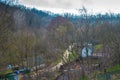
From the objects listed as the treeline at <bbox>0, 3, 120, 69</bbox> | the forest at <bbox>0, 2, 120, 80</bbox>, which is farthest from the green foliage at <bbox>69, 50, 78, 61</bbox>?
the treeline at <bbox>0, 3, 120, 69</bbox>

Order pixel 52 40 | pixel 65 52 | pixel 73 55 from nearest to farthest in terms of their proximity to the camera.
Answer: pixel 73 55
pixel 65 52
pixel 52 40

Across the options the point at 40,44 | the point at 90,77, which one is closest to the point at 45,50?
the point at 40,44

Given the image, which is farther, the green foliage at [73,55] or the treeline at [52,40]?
the green foliage at [73,55]

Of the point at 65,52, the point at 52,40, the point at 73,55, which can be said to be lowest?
the point at 73,55

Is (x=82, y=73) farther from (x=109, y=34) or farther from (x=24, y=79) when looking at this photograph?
(x=109, y=34)

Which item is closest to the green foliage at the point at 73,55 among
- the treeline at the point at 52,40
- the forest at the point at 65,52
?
the forest at the point at 65,52

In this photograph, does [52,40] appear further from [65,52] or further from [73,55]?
[73,55]

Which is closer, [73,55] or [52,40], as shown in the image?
[73,55]

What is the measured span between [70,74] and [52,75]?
152 cm

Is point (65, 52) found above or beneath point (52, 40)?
beneath

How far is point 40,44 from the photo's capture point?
63.7ft

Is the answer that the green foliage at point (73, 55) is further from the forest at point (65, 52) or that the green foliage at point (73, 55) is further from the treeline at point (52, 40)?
the treeline at point (52, 40)

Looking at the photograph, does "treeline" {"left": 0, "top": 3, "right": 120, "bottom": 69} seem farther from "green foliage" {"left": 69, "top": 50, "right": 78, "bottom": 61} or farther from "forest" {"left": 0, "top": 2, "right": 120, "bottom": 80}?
"green foliage" {"left": 69, "top": 50, "right": 78, "bottom": 61}

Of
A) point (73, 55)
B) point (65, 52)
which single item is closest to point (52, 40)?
point (65, 52)
